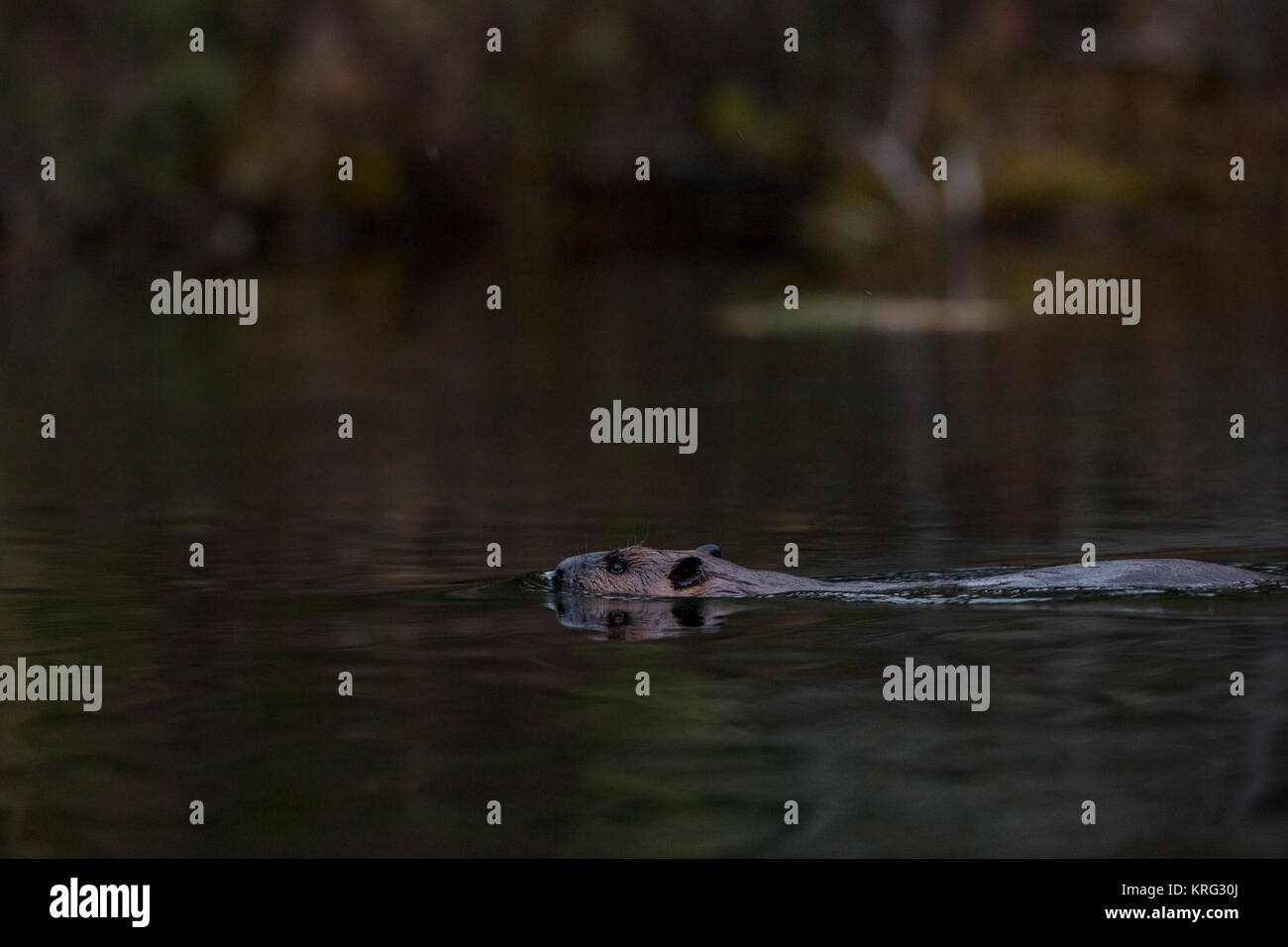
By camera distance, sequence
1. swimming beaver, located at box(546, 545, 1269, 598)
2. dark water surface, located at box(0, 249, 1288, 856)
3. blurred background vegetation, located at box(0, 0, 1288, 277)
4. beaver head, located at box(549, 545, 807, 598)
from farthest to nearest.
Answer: blurred background vegetation, located at box(0, 0, 1288, 277) → beaver head, located at box(549, 545, 807, 598) → swimming beaver, located at box(546, 545, 1269, 598) → dark water surface, located at box(0, 249, 1288, 856)

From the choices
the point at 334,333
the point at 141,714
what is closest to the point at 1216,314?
the point at 334,333

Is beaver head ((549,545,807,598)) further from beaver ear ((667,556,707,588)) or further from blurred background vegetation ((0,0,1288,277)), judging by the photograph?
blurred background vegetation ((0,0,1288,277))

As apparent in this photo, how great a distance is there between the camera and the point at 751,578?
18.0 m

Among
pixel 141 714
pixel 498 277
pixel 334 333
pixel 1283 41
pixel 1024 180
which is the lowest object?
pixel 141 714

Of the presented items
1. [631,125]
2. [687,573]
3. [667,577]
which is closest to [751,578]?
[687,573]

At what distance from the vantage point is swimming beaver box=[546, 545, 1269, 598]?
17.7 meters

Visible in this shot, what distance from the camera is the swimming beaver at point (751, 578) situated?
17.7 meters

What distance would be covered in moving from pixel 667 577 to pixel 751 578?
0.69 metres

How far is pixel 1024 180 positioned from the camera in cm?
9281

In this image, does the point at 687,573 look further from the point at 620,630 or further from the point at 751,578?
the point at 620,630

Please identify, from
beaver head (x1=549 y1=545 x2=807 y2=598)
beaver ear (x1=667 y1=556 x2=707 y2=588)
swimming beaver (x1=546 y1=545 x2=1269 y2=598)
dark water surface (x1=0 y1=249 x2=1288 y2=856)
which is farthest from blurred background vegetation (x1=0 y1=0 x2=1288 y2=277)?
beaver ear (x1=667 y1=556 x2=707 y2=588)

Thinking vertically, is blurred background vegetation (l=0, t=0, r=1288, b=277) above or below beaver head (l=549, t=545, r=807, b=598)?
above

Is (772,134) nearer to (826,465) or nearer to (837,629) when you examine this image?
(826,465)
